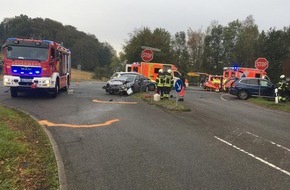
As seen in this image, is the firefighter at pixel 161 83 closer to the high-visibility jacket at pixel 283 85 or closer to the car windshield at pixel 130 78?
the car windshield at pixel 130 78

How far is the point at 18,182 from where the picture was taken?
6574 millimetres

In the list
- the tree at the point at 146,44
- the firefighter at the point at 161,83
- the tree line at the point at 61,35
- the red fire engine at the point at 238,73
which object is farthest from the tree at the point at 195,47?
the firefighter at the point at 161,83

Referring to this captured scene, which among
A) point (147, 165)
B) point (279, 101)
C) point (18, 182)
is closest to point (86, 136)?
point (147, 165)

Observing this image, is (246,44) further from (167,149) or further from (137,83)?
(167,149)

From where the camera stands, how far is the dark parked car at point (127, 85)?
81.0ft

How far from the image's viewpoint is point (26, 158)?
320 inches

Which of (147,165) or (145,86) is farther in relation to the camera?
(145,86)

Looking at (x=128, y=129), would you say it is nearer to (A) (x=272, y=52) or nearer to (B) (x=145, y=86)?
(B) (x=145, y=86)

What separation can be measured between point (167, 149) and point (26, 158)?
10.2ft

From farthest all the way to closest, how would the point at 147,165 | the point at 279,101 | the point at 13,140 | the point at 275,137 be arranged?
the point at 279,101 < the point at 275,137 < the point at 13,140 < the point at 147,165

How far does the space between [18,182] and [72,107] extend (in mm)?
10433

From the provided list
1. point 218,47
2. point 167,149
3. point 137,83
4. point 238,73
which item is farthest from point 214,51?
point 167,149

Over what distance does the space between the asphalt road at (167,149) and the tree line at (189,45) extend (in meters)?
37.0

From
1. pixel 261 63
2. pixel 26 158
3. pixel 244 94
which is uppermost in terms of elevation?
pixel 261 63
